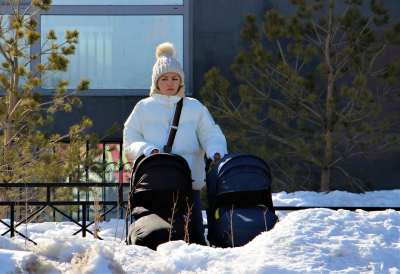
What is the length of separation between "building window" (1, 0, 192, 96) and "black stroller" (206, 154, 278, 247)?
18.5ft

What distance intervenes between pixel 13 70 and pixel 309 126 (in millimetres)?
4861

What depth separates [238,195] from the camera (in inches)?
157

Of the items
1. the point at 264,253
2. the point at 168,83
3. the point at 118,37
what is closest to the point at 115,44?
the point at 118,37

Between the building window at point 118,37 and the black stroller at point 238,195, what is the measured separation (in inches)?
222

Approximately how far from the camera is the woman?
175 inches

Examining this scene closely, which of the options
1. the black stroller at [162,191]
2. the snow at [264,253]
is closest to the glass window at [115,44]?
the black stroller at [162,191]

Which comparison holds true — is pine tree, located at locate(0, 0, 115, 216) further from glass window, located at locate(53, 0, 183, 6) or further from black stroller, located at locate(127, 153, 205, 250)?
black stroller, located at locate(127, 153, 205, 250)

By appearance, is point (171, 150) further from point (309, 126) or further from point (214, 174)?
point (309, 126)

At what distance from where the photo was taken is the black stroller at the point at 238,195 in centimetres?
386

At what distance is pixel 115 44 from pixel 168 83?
5.52 meters

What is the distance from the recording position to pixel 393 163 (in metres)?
9.62

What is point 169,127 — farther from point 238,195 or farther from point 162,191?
point 238,195

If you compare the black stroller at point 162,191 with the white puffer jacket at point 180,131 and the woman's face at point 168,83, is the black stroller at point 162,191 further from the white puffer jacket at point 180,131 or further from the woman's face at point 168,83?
the woman's face at point 168,83

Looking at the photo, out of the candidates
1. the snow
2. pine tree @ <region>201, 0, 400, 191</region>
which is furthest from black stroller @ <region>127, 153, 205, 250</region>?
pine tree @ <region>201, 0, 400, 191</region>
